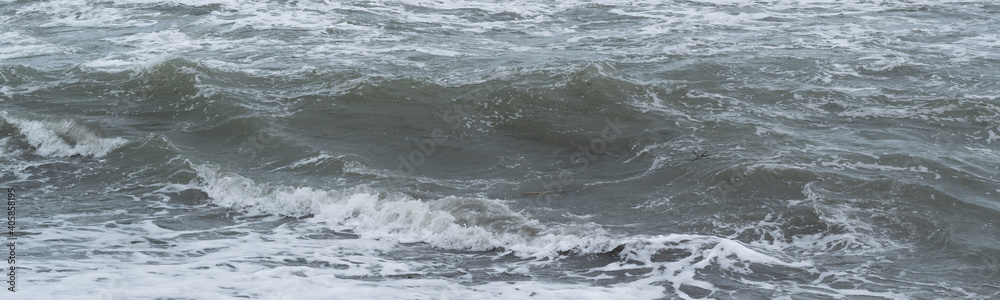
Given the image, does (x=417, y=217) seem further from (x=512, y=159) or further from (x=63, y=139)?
(x=63, y=139)

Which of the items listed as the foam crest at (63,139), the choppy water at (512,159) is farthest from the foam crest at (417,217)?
the foam crest at (63,139)

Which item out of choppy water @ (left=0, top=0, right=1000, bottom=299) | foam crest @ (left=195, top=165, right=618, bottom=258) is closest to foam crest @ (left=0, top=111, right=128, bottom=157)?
choppy water @ (left=0, top=0, right=1000, bottom=299)

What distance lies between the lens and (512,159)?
36.1 feet

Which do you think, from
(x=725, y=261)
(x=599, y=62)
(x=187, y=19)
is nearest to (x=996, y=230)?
(x=725, y=261)

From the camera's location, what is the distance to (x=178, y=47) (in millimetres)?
17031

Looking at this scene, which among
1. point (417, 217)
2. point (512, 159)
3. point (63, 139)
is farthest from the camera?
point (63, 139)

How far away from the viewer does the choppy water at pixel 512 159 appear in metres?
7.57

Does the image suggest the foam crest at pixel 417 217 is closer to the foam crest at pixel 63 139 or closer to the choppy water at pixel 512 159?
the choppy water at pixel 512 159

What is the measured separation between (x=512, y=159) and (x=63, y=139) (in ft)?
20.1

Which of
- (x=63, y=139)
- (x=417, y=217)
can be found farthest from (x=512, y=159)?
(x=63, y=139)

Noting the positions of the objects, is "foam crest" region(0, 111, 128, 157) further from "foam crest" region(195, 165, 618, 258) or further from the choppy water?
"foam crest" region(195, 165, 618, 258)

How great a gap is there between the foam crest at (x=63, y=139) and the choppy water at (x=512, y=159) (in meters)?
0.05

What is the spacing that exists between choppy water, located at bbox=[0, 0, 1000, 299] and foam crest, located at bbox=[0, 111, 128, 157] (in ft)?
0.15

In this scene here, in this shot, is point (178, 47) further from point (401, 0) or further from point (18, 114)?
point (401, 0)
